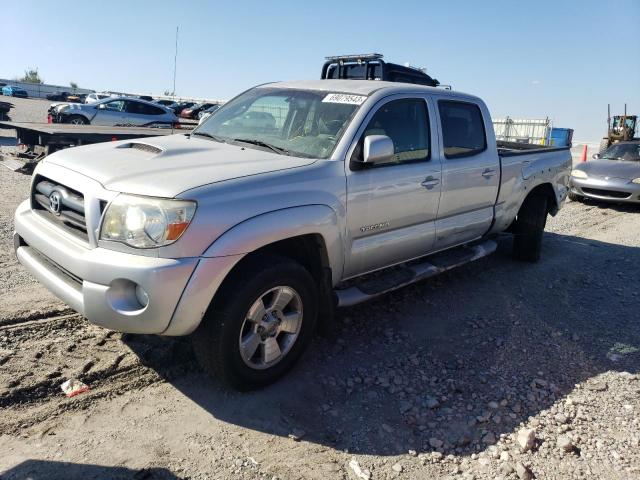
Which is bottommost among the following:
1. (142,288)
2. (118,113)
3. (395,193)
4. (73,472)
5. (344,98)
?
(73,472)

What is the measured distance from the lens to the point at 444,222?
4660mm

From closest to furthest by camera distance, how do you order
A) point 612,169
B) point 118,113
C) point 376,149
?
1. point 376,149
2. point 612,169
3. point 118,113

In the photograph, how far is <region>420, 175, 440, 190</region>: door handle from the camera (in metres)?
4.27

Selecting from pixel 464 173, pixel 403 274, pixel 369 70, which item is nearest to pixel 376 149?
pixel 403 274

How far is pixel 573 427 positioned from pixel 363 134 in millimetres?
2353

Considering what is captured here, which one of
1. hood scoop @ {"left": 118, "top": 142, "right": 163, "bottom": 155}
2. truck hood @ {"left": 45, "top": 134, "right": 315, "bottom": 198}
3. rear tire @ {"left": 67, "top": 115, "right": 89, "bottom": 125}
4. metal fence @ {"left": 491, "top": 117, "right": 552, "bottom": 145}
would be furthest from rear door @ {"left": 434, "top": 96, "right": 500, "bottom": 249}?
metal fence @ {"left": 491, "top": 117, "right": 552, "bottom": 145}

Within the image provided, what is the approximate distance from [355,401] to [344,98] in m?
2.25

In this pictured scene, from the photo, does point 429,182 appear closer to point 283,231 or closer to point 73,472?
point 283,231

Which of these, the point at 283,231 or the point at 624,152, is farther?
the point at 624,152

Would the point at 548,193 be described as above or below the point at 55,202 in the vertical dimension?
above

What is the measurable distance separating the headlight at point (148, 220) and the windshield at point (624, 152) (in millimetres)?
11439

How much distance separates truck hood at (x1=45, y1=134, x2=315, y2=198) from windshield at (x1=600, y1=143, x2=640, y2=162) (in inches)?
412

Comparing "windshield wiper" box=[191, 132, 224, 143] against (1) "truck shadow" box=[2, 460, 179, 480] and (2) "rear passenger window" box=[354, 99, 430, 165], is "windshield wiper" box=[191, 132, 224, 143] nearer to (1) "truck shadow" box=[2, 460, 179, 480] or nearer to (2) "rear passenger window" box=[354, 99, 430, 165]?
(2) "rear passenger window" box=[354, 99, 430, 165]

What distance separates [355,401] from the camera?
3.36 m
